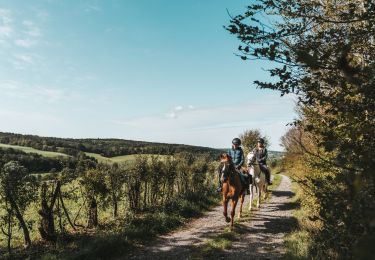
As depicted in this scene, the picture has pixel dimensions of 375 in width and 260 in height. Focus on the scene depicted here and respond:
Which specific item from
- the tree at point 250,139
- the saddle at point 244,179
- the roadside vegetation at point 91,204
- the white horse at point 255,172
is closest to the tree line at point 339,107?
the roadside vegetation at point 91,204

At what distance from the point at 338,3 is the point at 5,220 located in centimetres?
1103

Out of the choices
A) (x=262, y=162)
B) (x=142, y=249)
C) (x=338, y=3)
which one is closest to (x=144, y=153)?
(x=262, y=162)

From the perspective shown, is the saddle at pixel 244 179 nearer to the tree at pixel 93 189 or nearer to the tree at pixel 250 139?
the tree at pixel 93 189

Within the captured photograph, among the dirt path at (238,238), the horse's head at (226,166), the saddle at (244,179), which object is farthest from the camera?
the saddle at (244,179)

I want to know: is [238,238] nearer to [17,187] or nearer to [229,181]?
[229,181]

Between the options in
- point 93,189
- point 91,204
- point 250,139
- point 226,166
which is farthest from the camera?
point 250,139

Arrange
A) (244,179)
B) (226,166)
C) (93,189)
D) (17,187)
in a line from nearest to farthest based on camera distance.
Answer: (17,187) < (226,166) < (93,189) < (244,179)

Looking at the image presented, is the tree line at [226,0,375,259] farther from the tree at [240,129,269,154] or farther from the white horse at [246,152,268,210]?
the tree at [240,129,269,154]

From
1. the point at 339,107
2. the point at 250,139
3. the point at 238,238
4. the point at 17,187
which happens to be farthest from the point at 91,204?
the point at 250,139

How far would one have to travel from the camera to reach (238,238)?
12.0m

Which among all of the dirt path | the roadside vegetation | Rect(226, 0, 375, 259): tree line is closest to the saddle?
the dirt path

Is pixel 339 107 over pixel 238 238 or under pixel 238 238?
over

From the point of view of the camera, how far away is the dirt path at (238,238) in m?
10.3

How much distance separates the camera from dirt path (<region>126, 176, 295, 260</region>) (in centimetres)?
1029
